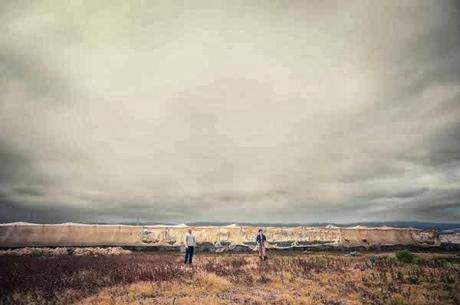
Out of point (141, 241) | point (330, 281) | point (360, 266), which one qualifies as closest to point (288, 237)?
point (141, 241)

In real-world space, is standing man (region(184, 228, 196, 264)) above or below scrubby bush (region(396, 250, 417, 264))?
above

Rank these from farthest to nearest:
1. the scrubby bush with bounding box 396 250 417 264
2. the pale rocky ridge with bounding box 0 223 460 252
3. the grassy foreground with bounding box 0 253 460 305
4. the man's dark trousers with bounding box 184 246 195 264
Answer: the pale rocky ridge with bounding box 0 223 460 252 → the scrubby bush with bounding box 396 250 417 264 → the man's dark trousers with bounding box 184 246 195 264 → the grassy foreground with bounding box 0 253 460 305

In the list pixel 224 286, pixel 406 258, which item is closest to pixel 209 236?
pixel 406 258

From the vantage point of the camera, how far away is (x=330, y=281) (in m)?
16.8

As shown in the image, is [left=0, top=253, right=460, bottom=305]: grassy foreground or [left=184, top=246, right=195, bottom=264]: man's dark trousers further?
[left=184, top=246, right=195, bottom=264]: man's dark trousers

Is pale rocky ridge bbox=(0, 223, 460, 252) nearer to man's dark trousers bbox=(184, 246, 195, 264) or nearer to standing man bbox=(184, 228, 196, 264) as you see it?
standing man bbox=(184, 228, 196, 264)

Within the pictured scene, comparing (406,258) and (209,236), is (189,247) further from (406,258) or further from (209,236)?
(209,236)

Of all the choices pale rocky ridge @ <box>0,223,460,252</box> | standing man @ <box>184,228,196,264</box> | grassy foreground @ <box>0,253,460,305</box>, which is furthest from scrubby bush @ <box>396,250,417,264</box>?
pale rocky ridge @ <box>0,223,460,252</box>

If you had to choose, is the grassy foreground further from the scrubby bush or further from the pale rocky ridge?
the pale rocky ridge

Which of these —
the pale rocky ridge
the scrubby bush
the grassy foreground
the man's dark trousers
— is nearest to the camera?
the grassy foreground

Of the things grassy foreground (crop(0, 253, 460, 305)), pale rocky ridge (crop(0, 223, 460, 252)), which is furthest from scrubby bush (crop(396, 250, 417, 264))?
pale rocky ridge (crop(0, 223, 460, 252))

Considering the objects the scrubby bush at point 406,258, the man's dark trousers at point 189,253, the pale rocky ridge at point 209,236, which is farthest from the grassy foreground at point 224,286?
the pale rocky ridge at point 209,236

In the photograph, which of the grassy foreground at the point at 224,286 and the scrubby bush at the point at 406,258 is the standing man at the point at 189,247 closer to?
the grassy foreground at the point at 224,286

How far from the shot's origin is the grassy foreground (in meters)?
12.7
